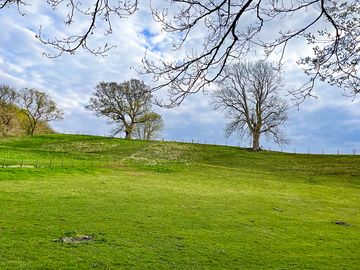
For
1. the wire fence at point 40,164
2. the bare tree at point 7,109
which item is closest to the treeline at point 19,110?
the bare tree at point 7,109

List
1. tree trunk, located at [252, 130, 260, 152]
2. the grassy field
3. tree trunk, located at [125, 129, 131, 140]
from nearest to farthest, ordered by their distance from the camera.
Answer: the grassy field
tree trunk, located at [252, 130, 260, 152]
tree trunk, located at [125, 129, 131, 140]

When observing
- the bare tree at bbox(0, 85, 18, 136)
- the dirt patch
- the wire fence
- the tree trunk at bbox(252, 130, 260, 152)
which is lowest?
the dirt patch

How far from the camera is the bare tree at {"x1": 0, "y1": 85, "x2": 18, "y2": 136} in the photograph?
63.1 metres

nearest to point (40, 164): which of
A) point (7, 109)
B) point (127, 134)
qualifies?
point (127, 134)

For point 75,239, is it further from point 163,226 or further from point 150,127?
point 150,127

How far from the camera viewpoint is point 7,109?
6291cm

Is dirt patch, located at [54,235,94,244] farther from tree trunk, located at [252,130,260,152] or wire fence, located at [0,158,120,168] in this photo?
tree trunk, located at [252,130,260,152]

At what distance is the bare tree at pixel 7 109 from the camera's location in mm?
63094

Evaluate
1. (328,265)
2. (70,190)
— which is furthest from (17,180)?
(328,265)

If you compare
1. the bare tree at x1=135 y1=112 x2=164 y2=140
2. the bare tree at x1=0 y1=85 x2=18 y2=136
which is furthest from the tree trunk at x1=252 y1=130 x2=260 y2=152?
the bare tree at x1=0 y1=85 x2=18 y2=136

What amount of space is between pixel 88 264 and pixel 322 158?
153 feet

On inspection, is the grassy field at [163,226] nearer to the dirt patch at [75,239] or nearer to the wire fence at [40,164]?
the dirt patch at [75,239]

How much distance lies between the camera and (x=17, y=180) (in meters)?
20.5

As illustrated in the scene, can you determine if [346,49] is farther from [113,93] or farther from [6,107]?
[6,107]
